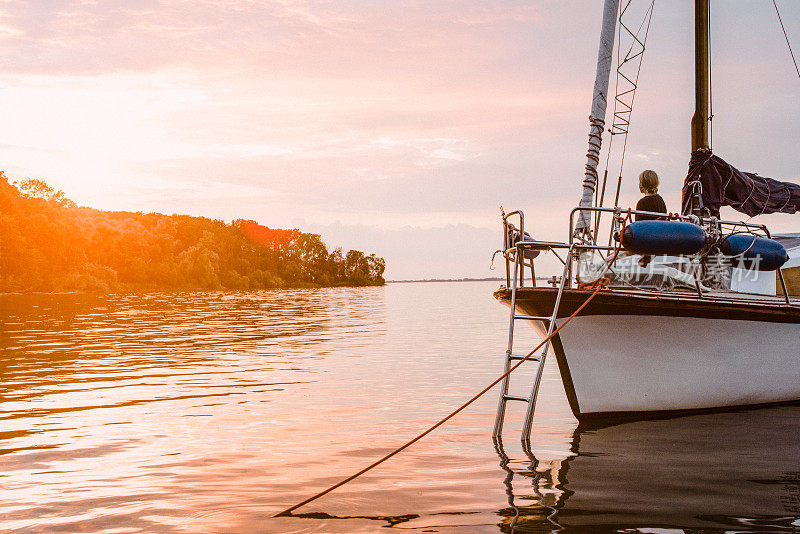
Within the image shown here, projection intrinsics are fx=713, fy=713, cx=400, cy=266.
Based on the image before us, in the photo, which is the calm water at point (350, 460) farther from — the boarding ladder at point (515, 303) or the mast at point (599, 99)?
the mast at point (599, 99)

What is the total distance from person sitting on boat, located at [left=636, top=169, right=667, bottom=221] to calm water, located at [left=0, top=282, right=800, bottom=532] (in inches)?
109

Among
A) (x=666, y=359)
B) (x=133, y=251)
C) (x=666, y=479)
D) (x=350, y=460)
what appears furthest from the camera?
(x=133, y=251)

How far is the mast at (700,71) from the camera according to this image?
12391mm

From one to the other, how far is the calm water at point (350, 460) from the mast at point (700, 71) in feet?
16.4

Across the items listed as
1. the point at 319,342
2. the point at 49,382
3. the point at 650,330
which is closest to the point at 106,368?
the point at 49,382

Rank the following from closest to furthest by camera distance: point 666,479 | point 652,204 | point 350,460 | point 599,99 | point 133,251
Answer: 1. point 666,479
2. point 350,460
3. point 652,204
4. point 599,99
5. point 133,251

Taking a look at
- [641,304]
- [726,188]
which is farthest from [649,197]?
[726,188]

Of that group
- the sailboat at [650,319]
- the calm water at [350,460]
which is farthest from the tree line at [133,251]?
the sailboat at [650,319]

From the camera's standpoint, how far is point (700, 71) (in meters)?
12.5

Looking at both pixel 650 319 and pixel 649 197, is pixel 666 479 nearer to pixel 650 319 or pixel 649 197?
pixel 650 319

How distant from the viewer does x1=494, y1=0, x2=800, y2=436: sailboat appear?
8.20m

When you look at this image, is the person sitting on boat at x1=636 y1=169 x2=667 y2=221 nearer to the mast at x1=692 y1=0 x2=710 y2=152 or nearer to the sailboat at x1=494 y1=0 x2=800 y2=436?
the sailboat at x1=494 y1=0 x2=800 y2=436

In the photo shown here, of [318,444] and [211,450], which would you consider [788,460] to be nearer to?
[318,444]

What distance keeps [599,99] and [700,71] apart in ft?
11.6
